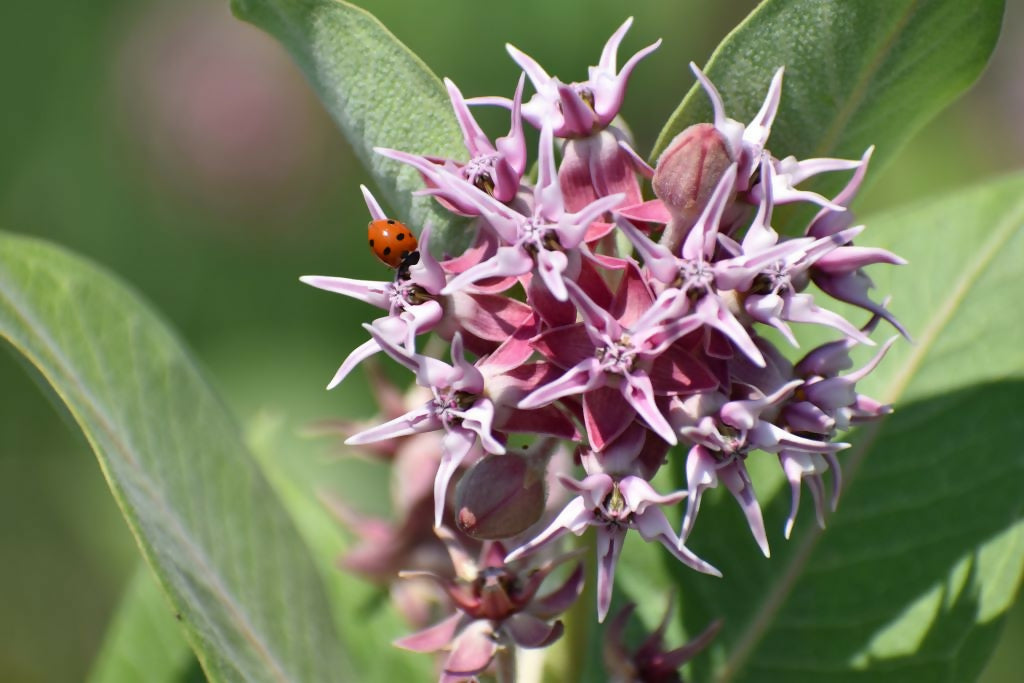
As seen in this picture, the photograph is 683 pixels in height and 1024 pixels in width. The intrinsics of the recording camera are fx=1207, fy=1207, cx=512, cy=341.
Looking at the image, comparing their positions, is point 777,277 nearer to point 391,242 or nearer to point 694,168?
point 694,168

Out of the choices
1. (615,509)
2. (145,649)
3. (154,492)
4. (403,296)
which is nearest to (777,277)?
(615,509)

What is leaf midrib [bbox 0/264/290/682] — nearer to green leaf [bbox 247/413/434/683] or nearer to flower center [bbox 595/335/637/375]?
green leaf [bbox 247/413/434/683]

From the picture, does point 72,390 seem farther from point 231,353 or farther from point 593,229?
point 231,353

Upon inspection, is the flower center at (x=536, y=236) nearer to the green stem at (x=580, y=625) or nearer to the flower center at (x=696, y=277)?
the flower center at (x=696, y=277)

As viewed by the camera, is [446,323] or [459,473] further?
[459,473]

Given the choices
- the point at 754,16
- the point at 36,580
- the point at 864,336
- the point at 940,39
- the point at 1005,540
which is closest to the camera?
the point at 864,336

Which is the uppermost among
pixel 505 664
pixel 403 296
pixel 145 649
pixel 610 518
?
pixel 403 296

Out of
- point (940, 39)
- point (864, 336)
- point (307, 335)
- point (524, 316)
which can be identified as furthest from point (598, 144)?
point (307, 335)
